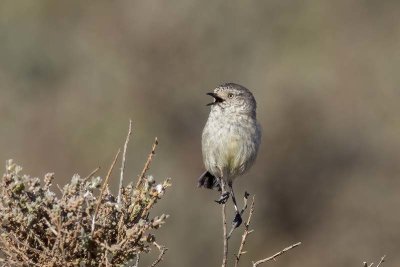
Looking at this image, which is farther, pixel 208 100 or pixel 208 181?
pixel 208 100

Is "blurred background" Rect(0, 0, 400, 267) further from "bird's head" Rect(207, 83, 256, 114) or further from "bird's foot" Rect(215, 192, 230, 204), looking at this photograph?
"bird's foot" Rect(215, 192, 230, 204)

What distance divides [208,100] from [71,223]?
50.1 ft

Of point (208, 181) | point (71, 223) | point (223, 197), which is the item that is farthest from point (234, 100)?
point (71, 223)

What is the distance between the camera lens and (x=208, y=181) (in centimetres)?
805

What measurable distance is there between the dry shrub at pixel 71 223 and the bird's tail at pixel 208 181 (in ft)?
9.93

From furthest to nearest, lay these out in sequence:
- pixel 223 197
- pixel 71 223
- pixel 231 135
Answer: pixel 231 135, pixel 223 197, pixel 71 223

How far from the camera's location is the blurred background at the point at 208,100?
19266mm

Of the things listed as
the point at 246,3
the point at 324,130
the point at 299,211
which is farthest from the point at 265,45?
the point at 299,211

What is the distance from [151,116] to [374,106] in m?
4.99

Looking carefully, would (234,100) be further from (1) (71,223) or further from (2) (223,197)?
(1) (71,223)

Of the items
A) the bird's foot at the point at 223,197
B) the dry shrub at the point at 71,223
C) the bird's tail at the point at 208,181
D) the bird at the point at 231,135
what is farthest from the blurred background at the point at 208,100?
the dry shrub at the point at 71,223

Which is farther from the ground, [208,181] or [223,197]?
[208,181]

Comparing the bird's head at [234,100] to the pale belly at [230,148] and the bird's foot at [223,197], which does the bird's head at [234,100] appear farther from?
the bird's foot at [223,197]

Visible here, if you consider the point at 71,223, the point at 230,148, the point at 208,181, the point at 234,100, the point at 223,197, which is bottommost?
the point at 71,223
